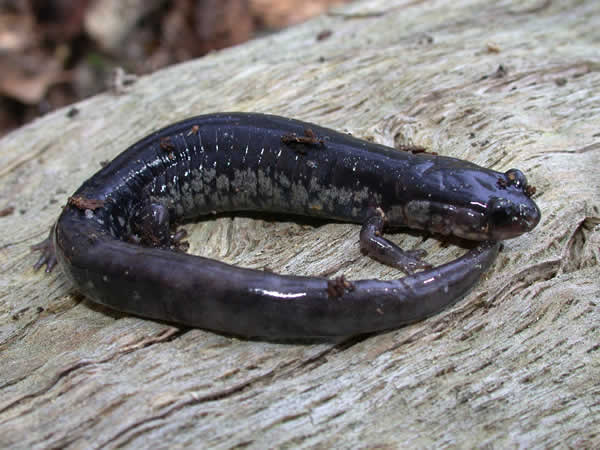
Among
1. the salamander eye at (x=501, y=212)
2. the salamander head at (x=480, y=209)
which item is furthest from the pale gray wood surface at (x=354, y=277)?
the salamander eye at (x=501, y=212)

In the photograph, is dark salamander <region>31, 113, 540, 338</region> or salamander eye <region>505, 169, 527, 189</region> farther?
salamander eye <region>505, 169, 527, 189</region>

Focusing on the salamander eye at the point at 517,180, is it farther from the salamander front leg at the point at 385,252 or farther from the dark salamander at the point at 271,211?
the salamander front leg at the point at 385,252

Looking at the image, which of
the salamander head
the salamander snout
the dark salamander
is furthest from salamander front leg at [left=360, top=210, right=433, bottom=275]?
the salamander snout

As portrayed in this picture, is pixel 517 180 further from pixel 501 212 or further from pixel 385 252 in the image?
pixel 385 252

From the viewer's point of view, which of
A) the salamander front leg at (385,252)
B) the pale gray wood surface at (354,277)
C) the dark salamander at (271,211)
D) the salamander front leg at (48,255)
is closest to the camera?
the pale gray wood surface at (354,277)

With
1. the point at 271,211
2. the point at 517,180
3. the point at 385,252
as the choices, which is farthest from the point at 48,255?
the point at 517,180

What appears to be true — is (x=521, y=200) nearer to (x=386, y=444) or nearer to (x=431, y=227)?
(x=431, y=227)

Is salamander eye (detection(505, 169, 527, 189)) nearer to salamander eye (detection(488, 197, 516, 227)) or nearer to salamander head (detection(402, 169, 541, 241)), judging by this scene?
salamander head (detection(402, 169, 541, 241))

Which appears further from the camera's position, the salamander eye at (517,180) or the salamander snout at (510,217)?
the salamander eye at (517,180)
